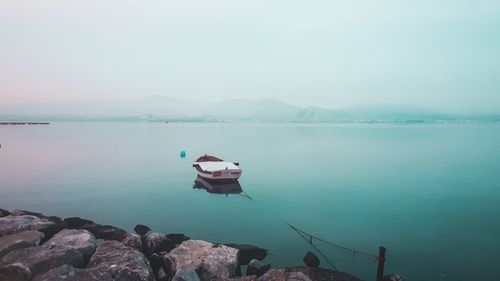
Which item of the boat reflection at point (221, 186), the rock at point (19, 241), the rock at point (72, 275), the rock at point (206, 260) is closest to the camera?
the rock at point (72, 275)

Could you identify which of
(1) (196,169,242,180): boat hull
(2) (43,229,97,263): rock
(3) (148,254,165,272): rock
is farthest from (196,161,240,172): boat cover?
(3) (148,254,165,272): rock

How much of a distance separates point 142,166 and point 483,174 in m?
47.1

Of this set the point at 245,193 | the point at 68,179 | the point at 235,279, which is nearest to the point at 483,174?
the point at 245,193

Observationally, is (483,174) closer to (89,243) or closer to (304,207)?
(304,207)

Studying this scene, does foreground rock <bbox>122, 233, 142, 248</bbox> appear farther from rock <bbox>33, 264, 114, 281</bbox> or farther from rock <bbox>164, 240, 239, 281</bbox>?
rock <bbox>33, 264, 114, 281</bbox>

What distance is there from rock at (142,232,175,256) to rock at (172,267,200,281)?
169 inches

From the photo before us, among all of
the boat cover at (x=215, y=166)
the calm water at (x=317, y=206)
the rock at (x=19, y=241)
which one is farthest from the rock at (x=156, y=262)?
the boat cover at (x=215, y=166)

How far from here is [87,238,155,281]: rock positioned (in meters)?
11.4

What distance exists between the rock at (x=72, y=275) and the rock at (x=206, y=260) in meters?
2.94

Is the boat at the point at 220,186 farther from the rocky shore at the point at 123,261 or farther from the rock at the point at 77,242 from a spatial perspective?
→ the rock at the point at 77,242

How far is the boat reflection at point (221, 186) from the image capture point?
31.7m

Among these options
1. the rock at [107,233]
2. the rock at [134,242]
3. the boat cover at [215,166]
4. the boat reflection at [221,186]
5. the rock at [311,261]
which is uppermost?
the boat cover at [215,166]

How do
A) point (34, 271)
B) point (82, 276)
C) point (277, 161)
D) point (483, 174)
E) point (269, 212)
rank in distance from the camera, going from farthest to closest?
point (277, 161), point (483, 174), point (269, 212), point (34, 271), point (82, 276)

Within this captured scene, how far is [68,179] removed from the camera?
37.5 meters
